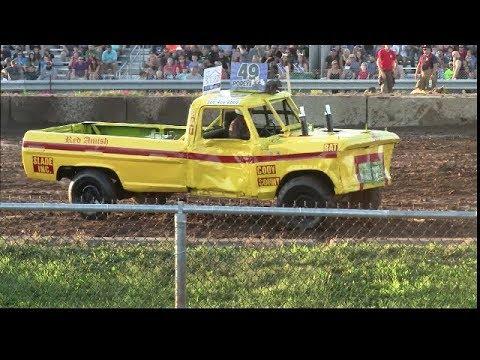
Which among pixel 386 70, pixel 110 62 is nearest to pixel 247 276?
pixel 386 70

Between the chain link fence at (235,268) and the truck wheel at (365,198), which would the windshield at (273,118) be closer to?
the truck wheel at (365,198)

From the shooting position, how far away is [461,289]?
28.8 ft

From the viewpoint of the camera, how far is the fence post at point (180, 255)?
783 cm

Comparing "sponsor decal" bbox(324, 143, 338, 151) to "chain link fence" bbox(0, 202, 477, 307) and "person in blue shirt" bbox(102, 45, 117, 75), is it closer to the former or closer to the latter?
"chain link fence" bbox(0, 202, 477, 307)

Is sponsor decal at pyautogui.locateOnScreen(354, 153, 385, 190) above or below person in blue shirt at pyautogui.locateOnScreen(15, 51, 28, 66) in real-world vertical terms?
below

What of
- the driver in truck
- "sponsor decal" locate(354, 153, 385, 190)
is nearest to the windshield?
the driver in truck

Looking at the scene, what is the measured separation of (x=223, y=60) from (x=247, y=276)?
15.2 meters

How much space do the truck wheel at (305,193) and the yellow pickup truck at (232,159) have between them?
0.04 ft

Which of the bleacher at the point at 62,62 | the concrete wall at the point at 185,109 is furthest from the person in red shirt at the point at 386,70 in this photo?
the bleacher at the point at 62,62

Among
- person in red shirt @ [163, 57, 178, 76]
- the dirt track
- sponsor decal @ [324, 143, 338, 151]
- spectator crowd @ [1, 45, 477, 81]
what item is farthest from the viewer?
person in red shirt @ [163, 57, 178, 76]

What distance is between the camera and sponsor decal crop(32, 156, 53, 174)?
14422 mm

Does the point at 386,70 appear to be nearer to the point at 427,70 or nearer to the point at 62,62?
the point at 427,70

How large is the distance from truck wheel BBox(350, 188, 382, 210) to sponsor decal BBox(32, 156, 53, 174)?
387cm

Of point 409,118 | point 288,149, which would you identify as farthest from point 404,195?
point 409,118
